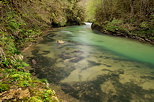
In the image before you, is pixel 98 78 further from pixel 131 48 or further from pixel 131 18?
pixel 131 18

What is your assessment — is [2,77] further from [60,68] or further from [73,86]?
[60,68]

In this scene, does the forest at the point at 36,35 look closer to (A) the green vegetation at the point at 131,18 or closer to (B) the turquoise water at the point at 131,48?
(A) the green vegetation at the point at 131,18

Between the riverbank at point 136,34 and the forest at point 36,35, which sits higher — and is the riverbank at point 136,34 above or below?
below

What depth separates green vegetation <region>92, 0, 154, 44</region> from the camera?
1246cm

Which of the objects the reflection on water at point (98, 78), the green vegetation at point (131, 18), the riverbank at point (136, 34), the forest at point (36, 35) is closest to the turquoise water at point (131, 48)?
the forest at point (36, 35)

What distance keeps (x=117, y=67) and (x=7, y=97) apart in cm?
524

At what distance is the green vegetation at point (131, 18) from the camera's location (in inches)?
491

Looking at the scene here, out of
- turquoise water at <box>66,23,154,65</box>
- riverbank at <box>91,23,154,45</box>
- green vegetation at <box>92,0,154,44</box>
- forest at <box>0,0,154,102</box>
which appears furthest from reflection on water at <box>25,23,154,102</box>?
green vegetation at <box>92,0,154,44</box>

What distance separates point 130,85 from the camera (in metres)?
4.40

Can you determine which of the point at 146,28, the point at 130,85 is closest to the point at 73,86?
the point at 130,85

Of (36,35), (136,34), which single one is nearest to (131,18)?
(136,34)

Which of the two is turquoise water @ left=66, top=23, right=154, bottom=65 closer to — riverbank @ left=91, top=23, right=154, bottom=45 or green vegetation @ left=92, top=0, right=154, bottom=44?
riverbank @ left=91, top=23, right=154, bottom=45

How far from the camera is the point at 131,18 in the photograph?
610 inches

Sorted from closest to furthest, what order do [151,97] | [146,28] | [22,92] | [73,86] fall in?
[22,92]
[151,97]
[73,86]
[146,28]
